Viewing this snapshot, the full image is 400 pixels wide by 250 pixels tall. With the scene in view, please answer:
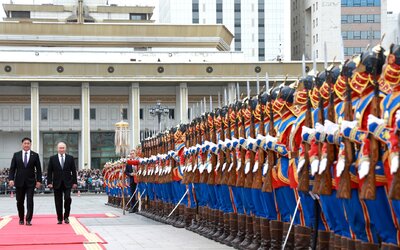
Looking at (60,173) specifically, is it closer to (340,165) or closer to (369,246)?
(340,165)

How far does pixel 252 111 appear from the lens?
1295cm

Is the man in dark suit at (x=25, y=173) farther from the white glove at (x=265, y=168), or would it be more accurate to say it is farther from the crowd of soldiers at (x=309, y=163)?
the white glove at (x=265, y=168)

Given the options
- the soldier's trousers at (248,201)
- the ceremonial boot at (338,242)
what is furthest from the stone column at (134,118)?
the ceremonial boot at (338,242)

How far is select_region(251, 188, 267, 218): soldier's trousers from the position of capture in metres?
12.3

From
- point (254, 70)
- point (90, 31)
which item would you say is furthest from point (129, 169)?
point (90, 31)

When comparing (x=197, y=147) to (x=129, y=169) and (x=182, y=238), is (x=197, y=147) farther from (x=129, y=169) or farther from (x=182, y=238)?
(x=129, y=169)

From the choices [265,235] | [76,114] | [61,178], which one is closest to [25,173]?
[61,178]

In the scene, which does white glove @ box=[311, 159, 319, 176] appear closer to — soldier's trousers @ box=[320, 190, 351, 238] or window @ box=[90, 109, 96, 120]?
soldier's trousers @ box=[320, 190, 351, 238]

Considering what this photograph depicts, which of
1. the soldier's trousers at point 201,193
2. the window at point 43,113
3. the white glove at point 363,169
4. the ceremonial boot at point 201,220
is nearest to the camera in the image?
the white glove at point 363,169

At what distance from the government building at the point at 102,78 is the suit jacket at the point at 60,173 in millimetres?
51030

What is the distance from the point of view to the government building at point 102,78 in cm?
7456

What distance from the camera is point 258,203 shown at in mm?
12492

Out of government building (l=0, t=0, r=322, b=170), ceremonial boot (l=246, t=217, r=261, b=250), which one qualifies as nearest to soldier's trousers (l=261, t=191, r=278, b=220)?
ceremonial boot (l=246, t=217, r=261, b=250)

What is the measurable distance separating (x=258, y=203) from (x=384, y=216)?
4.32 m
